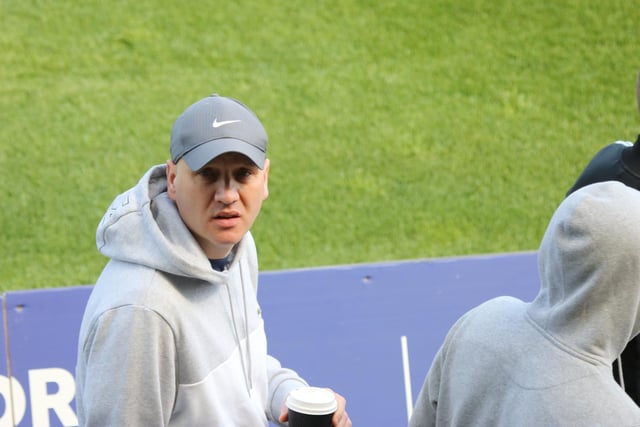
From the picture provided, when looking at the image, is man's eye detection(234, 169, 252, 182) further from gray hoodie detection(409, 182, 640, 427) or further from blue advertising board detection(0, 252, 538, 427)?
blue advertising board detection(0, 252, 538, 427)

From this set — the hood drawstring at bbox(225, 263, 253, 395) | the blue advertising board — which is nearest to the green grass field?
the blue advertising board

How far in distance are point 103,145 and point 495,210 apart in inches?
104

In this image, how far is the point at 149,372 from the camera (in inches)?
83.4

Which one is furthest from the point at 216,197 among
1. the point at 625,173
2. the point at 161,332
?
the point at 625,173

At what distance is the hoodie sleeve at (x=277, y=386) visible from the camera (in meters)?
2.58

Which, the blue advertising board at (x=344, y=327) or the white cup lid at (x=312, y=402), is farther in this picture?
the blue advertising board at (x=344, y=327)

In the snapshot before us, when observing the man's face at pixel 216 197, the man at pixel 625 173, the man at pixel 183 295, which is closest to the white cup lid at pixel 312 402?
the man at pixel 183 295

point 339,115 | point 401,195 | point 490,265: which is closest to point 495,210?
point 401,195

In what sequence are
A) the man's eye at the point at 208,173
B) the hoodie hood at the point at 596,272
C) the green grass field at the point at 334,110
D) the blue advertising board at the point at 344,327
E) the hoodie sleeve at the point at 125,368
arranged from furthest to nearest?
the green grass field at the point at 334,110
the blue advertising board at the point at 344,327
the man's eye at the point at 208,173
the hoodie sleeve at the point at 125,368
the hoodie hood at the point at 596,272

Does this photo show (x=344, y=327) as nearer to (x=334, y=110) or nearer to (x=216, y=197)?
(x=216, y=197)

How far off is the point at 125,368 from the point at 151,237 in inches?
13.0

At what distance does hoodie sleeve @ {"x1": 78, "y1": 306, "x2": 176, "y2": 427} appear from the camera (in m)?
2.09

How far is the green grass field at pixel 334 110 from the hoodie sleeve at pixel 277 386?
2.85 meters

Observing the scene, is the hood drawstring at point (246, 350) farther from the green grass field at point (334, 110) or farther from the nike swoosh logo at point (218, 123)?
the green grass field at point (334, 110)
